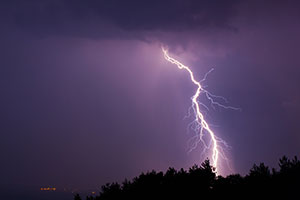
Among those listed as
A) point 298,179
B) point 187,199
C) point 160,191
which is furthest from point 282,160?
point 160,191

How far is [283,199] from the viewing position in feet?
34.8

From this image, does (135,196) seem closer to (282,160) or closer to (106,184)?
(106,184)

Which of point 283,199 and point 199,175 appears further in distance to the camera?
point 199,175

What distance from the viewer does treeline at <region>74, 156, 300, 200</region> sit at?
440 inches

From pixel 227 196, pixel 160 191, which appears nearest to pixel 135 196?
pixel 160 191

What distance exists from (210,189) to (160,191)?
2277mm

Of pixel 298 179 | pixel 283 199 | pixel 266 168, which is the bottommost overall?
pixel 283 199

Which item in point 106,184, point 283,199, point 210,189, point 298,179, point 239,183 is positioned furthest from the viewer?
point 106,184

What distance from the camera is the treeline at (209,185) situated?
11.2 m

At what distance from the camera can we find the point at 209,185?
13.9 metres

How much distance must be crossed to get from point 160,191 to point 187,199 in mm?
1561

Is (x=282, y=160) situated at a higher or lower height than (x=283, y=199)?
higher

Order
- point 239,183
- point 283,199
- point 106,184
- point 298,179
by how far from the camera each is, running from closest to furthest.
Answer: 1. point 283,199
2. point 298,179
3. point 239,183
4. point 106,184

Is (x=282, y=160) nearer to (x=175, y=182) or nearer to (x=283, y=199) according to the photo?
(x=283, y=199)
